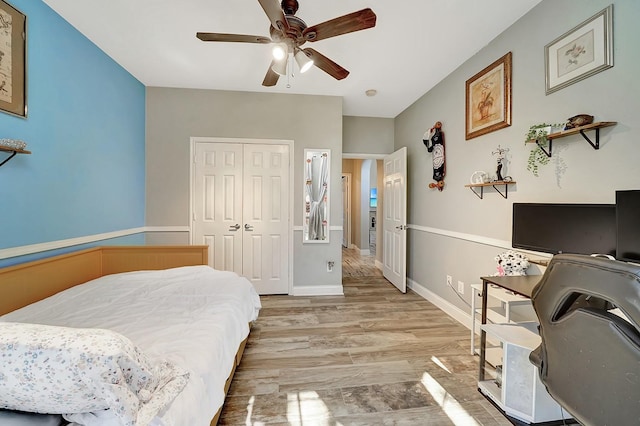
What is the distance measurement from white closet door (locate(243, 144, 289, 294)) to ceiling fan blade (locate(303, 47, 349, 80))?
1550 mm

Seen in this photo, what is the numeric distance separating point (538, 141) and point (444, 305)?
2008 mm

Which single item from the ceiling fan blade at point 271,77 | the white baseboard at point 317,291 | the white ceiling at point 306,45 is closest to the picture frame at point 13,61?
the white ceiling at point 306,45

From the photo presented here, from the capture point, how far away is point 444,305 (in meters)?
3.03

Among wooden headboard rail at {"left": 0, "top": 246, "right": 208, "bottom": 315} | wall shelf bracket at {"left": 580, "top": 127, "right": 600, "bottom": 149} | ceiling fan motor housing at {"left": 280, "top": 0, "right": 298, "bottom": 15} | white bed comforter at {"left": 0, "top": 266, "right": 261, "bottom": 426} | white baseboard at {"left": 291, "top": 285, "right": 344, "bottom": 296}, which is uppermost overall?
ceiling fan motor housing at {"left": 280, "top": 0, "right": 298, "bottom": 15}

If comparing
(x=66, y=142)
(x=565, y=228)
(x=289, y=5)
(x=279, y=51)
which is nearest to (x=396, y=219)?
(x=565, y=228)

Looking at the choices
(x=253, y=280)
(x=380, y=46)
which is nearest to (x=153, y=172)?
(x=253, y=280)

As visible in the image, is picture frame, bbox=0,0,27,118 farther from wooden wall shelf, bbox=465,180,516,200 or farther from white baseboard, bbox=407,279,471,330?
white baseboard, bbox=407,279,471,330

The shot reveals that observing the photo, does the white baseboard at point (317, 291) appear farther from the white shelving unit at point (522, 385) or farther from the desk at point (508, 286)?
the white shelving unit at point (522, 385)

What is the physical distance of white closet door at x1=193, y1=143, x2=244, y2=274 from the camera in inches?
135

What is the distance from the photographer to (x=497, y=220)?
7.47 ft

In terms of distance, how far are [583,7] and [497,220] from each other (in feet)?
4.99

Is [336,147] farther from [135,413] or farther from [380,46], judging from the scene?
[135,413]

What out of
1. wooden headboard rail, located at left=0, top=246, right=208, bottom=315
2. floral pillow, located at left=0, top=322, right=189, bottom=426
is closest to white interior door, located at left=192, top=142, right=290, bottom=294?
wooden headboard rail, located at left=0, top=246, right=208, bottom=315

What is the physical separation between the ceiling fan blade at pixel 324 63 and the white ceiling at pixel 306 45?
1.24ft
